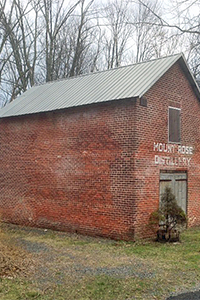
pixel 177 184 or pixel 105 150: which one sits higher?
pixel 105 150

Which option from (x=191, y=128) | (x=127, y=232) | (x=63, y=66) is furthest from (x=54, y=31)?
(x=127, y=232)

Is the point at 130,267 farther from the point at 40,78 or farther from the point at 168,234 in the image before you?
the point at 40,78

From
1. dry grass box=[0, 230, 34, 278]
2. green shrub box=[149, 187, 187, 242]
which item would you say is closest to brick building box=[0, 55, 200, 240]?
green shrub box=[149, 187, 187, 242]

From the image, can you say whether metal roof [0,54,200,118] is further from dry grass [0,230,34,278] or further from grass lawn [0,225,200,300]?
dry grass [0,230,34,278]

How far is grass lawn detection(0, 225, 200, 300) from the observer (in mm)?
7027

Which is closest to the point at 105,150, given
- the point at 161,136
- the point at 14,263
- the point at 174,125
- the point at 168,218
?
the point at 161,136

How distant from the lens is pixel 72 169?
13.7 meters

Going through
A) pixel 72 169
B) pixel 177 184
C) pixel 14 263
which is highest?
pixel 72 169

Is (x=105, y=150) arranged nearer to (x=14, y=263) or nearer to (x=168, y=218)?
(x=168, y=218)

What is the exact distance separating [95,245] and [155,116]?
471cm

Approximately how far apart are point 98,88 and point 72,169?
312cm

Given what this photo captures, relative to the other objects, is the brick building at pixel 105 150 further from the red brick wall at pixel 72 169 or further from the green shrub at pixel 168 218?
the green shrub at pixel 168 218

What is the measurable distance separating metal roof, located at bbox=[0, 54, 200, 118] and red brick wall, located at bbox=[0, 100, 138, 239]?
0.30 metres

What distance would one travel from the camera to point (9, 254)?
8703 millimetres
